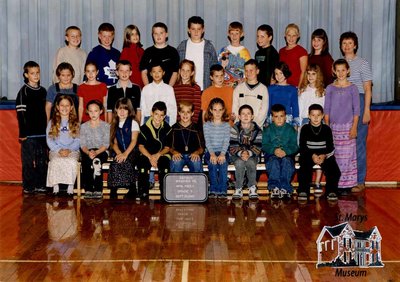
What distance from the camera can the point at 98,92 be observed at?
9680 millimetres

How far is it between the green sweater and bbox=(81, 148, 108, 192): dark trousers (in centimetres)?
→ 174

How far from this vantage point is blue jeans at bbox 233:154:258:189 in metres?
9.37

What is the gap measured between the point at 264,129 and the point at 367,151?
1.63m

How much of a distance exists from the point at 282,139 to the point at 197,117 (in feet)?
3.10

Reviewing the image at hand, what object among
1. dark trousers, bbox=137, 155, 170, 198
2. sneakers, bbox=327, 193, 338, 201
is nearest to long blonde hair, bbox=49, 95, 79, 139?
dark trousers, bbox=137, 155, 170, 198

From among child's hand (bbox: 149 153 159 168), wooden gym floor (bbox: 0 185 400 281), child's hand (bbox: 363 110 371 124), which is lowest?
wooden gym floor (bbox: 0 185 400 281)

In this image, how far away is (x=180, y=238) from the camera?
737cm

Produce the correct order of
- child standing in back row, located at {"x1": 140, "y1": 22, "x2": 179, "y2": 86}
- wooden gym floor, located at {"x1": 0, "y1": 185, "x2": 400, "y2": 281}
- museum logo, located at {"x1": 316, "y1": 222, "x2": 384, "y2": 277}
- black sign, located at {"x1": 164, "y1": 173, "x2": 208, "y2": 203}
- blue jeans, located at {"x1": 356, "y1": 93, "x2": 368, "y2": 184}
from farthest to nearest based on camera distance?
blue jeans, located at {"x1": 356, "y1": 93, "x2": 368, "y2": 184}
child standing in back row, located at {"x1": 140, "y1": 22, "x2": 179, "y2": 86}
black sign, located at {"x1": 164, "y1": 173, "x2": 208, "y2": 203}
museum logo, located at {"x1": 316, "y1": 222, "x2": 384, "y2": 277}
wooden gym floor, located at {"x1": 0, "y1": 185, "x2": 400, "y2": 281}

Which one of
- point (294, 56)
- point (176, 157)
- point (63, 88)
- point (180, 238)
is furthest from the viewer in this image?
point (294, 56)

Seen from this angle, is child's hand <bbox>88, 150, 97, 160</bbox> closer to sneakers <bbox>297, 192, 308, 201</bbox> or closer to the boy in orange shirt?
the boy in orange shirt

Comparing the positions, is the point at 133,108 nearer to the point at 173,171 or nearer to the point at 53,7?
the point at 173,171

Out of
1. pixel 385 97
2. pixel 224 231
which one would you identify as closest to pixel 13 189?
pixel 224 231

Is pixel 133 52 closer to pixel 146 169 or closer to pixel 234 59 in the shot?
pixel 234 59

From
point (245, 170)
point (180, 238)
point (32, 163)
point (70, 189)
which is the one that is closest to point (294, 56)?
point (245, 170)
